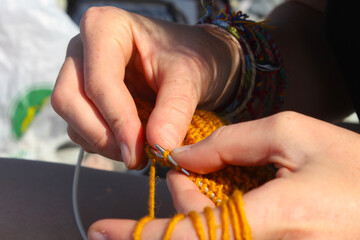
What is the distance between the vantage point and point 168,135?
597 millimetres

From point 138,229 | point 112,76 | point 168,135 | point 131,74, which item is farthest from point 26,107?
point 138,229

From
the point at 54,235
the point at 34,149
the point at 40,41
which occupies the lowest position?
the point at 34,149

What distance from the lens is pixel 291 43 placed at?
0.99 meters

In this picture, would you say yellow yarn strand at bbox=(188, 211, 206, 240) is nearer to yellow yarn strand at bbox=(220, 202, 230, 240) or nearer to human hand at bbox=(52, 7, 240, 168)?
yellow yarn strand at bbox=(220, 202, 230, 240)

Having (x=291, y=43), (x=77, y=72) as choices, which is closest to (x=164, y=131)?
(x=77, y=72)

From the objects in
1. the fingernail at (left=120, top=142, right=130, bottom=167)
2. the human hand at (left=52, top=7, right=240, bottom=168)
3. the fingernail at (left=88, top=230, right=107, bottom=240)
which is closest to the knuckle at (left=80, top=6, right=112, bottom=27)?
the human hand at (left=52, top=7, right=240, bottom=168)

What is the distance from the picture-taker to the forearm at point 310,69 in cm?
98

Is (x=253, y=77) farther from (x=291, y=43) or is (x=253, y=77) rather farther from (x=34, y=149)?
(x=34, y=149)

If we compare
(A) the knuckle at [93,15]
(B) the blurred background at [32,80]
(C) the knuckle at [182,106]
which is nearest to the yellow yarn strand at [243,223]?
(C) the knuckle at [182,106]

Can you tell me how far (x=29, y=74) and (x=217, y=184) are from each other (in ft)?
4.14

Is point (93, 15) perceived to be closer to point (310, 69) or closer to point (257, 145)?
point (257, 145)

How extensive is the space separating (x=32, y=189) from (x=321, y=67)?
766mm

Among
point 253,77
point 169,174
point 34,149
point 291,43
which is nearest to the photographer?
point 169,174

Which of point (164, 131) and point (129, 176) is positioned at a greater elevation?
point (164, 131)
